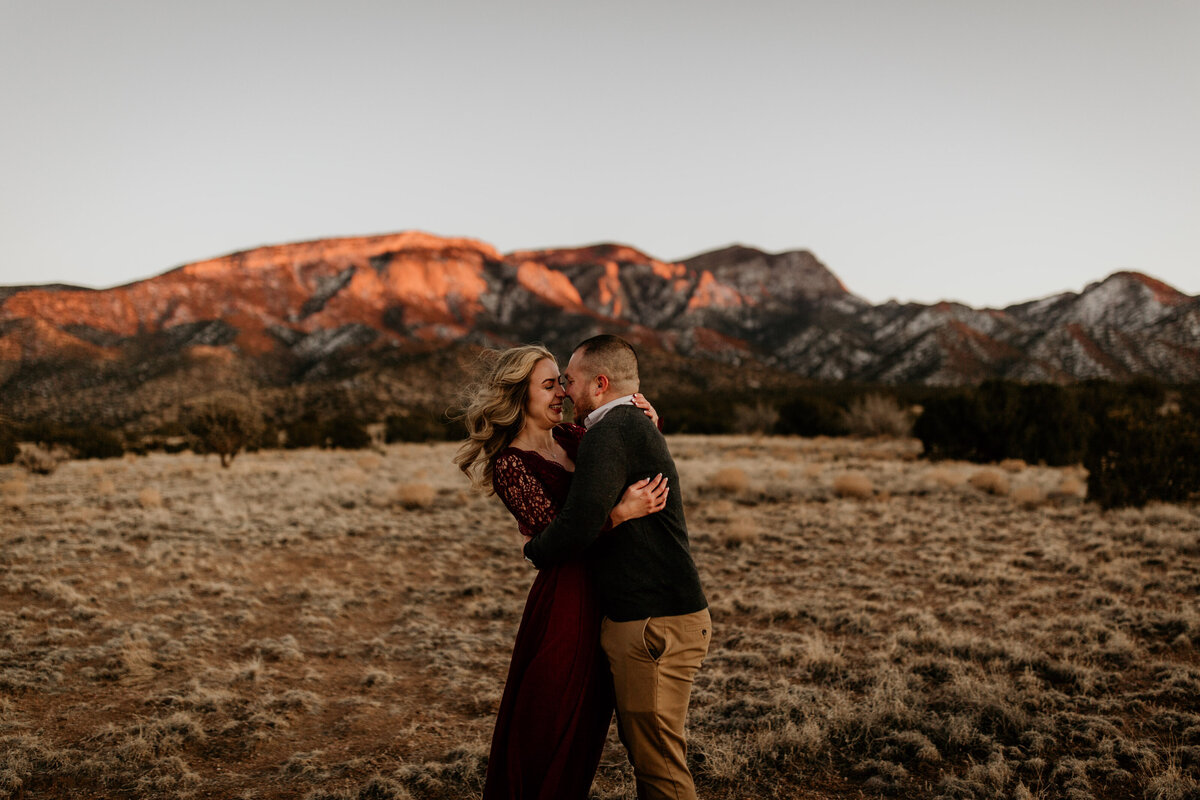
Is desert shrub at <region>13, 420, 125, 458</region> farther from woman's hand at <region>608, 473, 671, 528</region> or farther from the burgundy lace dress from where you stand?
woman's hand at <region>608, 473, 671, 528</region>

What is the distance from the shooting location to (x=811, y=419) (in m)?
38.9

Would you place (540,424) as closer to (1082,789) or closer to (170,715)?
(1082,789)

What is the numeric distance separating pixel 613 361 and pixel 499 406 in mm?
574

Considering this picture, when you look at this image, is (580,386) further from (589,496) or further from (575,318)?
(575,318)

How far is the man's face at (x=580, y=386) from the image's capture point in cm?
262

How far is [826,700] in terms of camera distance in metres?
5.35

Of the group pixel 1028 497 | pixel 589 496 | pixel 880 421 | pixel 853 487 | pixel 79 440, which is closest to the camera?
pixel 589 496

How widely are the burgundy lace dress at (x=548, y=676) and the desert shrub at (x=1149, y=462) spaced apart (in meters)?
14.8

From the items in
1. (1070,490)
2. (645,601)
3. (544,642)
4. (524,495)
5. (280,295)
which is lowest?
(1070,490)

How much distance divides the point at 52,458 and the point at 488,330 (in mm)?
87645

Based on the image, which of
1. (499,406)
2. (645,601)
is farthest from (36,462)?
(645,601)

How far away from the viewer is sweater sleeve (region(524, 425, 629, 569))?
226 cm

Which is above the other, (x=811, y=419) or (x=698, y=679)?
(x=811, y=419)

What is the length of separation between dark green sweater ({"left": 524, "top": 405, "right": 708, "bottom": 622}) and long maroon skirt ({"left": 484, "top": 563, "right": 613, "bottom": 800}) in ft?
0.38
